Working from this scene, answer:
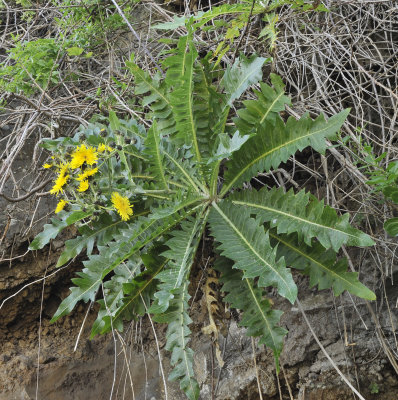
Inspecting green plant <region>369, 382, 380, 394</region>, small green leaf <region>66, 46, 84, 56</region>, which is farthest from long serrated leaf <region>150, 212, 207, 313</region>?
small green leaf <region>66, 46, 84, 56</region>

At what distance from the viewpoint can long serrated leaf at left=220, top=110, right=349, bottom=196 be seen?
1.78 m

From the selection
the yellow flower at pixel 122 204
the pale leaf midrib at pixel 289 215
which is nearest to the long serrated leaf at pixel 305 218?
the pale leaf midrib at pixel 289 215

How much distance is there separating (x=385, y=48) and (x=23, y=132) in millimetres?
1908

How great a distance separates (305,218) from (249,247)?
0.74ft

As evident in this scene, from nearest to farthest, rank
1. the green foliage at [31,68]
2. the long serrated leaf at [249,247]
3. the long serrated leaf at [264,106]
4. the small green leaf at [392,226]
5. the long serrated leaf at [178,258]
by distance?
the long serrated leaf at [249,247] < the long serrated leaf at [178,258] < the small green leaf at [392,226] < the long serrated leaf at [264,106] < the green foliage at [31,68]

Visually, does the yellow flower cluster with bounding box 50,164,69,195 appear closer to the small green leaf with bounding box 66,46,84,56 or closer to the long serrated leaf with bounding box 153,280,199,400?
the long serrated leaf with bounding box 153,280,199,400

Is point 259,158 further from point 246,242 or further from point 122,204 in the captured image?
point 122,204

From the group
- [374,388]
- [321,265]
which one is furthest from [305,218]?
[374,388]

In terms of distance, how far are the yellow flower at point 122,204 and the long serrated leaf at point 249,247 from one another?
0.33 metres

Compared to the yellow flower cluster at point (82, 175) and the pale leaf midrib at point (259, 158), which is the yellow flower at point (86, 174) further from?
the pale leaf midrib at point (259, 158)

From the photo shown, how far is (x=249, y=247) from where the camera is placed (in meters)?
1.72

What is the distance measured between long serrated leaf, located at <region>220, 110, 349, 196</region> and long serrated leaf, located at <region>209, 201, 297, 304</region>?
0.54ft

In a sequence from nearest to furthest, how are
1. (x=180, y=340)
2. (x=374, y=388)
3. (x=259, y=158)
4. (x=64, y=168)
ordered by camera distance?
(x=180, y=340)
(x=64, y=168)
(x=259, y=158)
(x=374, y=388)

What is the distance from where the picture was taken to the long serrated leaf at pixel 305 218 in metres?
1.64
